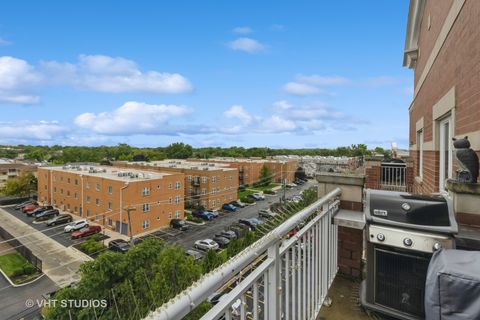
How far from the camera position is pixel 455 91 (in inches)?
140

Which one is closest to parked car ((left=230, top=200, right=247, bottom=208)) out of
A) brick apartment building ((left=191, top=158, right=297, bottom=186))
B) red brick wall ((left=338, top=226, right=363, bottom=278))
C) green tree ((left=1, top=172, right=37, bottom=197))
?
brick apartment building ((left=191, top=158, right=297, bottom=186))

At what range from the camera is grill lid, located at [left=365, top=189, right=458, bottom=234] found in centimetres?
192

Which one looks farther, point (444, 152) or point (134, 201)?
point (134, 201)

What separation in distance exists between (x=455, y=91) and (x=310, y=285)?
11.3ft

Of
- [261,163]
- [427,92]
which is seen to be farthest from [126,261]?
[261,163]

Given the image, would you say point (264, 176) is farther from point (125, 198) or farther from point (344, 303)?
point (344, 303)

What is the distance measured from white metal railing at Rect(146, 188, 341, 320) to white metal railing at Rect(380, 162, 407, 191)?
6.25 meters

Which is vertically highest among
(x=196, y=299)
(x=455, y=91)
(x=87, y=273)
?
(x=455, y=91)

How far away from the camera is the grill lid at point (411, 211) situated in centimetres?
192

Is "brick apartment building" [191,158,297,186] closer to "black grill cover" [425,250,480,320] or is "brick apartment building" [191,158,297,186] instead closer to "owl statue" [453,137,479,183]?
"owl statue" [453,137,479,183]

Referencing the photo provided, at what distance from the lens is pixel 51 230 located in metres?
19.1

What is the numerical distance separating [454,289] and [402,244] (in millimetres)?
742

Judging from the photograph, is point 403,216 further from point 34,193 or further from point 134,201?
point 34,193

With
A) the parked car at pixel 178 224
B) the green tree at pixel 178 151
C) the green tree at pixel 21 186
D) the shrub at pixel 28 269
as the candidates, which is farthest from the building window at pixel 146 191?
the green tree at pixel 178 151
